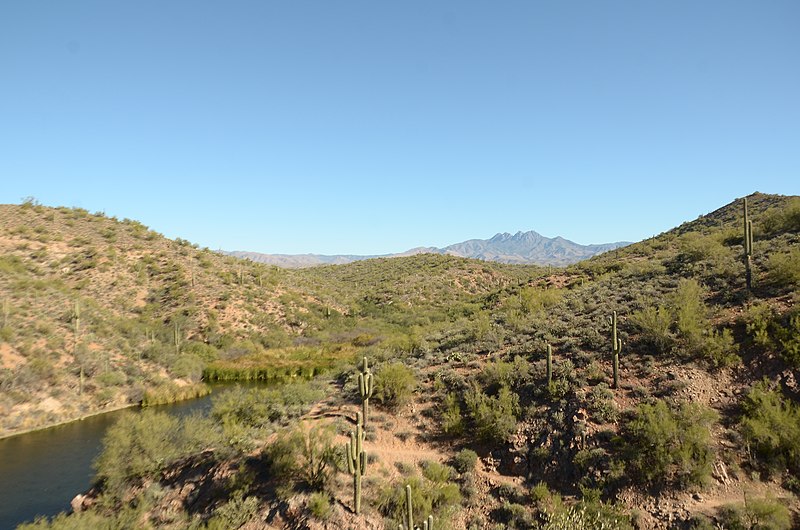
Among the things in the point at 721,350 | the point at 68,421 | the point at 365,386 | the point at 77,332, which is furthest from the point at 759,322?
the point at 77,332

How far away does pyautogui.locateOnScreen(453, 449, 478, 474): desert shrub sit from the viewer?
13.2 metres

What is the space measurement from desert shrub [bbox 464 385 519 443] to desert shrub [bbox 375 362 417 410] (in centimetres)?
252

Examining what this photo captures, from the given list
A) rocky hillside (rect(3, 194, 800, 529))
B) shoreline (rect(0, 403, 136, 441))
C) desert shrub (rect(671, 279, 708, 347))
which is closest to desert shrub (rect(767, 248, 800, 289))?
rocky hillside (rect(3, 194, 800, 529))

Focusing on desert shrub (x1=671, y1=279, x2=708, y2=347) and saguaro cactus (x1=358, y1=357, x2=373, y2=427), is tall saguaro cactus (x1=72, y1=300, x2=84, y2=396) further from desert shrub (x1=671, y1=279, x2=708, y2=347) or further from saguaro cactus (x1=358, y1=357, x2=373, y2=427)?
desert shrub (x1=671, y1=279, x2=708, y2=347)

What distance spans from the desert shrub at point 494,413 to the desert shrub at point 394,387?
99.3 inches

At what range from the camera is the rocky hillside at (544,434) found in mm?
11055

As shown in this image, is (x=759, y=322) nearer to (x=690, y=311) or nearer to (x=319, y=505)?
(x=690, y=311)

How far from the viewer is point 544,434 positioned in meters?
13.6

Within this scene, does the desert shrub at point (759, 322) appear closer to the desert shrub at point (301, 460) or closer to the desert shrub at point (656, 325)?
the desert shrub at point (656, 325)

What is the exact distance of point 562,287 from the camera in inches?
1201

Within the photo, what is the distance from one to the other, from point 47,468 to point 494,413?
18645mm

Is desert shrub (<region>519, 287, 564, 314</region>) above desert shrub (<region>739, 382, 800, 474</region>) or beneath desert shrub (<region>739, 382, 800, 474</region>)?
above

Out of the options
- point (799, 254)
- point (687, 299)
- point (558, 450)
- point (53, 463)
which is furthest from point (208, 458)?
point (799, 254)

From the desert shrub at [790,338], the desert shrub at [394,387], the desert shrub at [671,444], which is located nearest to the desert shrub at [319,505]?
the desert shrub at [394,387]
